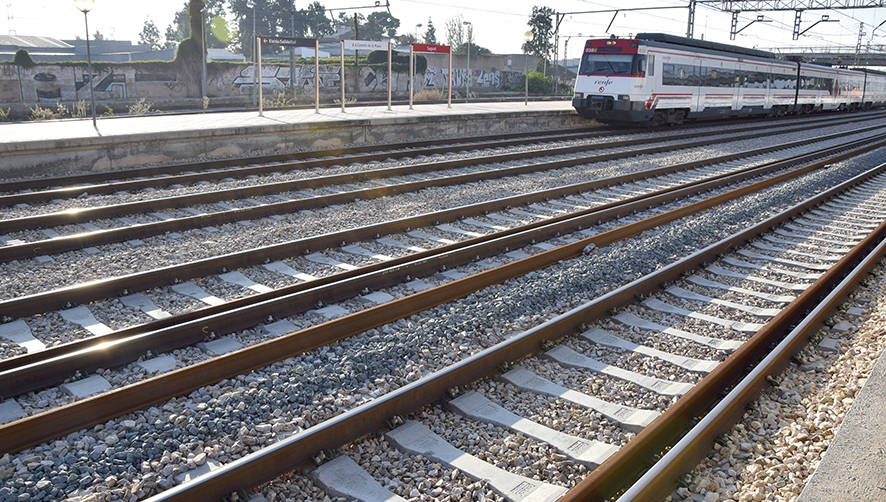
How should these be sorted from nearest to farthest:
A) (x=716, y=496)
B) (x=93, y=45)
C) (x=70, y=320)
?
(x=716, y=496) → (x=70, y=320) → (x=93, y=45)

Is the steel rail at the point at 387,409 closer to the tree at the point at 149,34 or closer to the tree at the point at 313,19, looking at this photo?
the tree at the point at 313,19

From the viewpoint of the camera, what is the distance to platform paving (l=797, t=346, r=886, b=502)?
3.48 meters

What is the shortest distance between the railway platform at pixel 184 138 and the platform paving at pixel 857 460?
13.0m

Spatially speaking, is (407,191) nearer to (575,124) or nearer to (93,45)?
(575,124)

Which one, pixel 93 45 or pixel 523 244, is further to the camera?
pixel 93 45

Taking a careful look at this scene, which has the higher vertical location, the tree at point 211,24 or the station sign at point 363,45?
the tree at point 211,24

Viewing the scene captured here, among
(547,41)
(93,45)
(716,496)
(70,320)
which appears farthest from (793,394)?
(93,45)

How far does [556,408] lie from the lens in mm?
4602

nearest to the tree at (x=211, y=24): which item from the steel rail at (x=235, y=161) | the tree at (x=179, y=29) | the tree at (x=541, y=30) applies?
the tree at (x=179, y=29)

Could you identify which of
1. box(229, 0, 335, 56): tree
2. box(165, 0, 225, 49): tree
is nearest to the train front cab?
box(229, 0, 335, 56): tree

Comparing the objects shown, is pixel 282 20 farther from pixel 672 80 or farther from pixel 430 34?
pixel 672 80

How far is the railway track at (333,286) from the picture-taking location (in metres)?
4.51

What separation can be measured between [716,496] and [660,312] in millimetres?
2912

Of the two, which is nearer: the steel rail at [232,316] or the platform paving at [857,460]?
the platform paving at [857,460]
